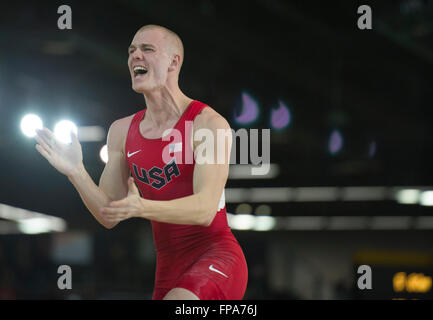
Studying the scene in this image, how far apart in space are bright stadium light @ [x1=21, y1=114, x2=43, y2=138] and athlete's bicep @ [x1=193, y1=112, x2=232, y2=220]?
5.55 metres

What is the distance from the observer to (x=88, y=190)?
3207mm

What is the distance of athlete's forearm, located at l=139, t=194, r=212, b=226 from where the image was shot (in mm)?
2688

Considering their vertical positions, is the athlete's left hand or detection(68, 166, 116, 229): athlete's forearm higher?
detection(68, 166, 116, 229): athlete's forearm

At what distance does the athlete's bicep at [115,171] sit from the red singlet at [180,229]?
0.17m

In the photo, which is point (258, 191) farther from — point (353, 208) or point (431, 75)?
point (431, 75)

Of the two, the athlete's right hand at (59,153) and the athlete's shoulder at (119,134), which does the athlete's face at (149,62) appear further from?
the athlete's right hand at (59,153)

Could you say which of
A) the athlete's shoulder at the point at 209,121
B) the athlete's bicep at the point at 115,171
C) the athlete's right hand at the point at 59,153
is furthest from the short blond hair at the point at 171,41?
the athlete's right hand at the point at 59,153

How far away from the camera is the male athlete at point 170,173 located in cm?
304

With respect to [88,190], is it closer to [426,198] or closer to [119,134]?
[119,134]

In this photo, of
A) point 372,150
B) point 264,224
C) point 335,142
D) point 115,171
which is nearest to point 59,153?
point 115,171

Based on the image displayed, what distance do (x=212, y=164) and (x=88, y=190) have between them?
71 centimetres

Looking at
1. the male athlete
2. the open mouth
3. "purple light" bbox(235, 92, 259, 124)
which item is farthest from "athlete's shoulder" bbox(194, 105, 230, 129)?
"purple light" bbox(235, 92, 259, 124)

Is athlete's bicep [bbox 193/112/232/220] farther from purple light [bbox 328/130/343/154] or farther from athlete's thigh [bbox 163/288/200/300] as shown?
purple light [bbox 328/130/343/154]
